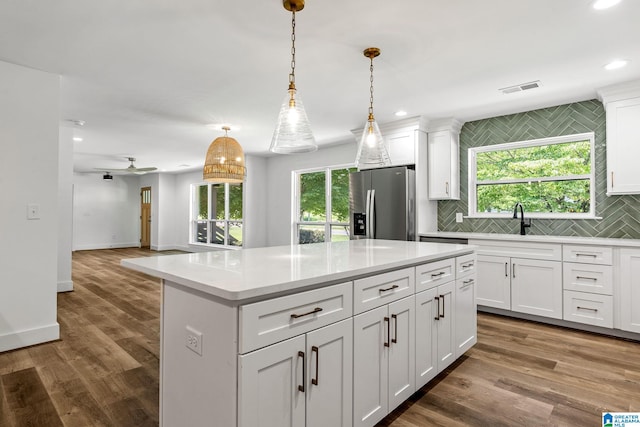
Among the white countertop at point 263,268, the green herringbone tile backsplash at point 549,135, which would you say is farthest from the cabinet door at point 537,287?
the white countertop at point 263,268

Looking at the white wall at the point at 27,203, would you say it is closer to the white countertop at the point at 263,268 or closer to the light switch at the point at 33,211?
the light switch at the point at 33,211

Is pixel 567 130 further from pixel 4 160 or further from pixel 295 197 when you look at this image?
pixel 4 160

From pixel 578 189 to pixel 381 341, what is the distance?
3.46m

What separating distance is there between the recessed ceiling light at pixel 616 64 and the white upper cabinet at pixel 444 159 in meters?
1.67

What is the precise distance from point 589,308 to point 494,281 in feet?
2.76

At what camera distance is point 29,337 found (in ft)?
9.68

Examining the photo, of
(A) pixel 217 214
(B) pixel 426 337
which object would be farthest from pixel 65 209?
(B) pixel 426 337

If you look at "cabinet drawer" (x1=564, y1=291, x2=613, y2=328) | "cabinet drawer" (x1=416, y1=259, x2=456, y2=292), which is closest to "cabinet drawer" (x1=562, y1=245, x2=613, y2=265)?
"cabinet drawer" (x1=564, y1=291, x2=613, y2=328)

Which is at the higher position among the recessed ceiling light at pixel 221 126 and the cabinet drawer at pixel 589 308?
the recessed ceiling light at pixel 221 126

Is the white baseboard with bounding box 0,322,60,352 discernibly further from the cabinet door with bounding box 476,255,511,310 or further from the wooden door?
the wooden door

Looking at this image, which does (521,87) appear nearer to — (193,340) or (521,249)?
(521,249)

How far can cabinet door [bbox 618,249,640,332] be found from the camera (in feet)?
10.0

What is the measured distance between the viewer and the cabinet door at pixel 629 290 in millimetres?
3055

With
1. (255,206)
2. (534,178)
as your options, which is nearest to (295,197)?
(255,206)
